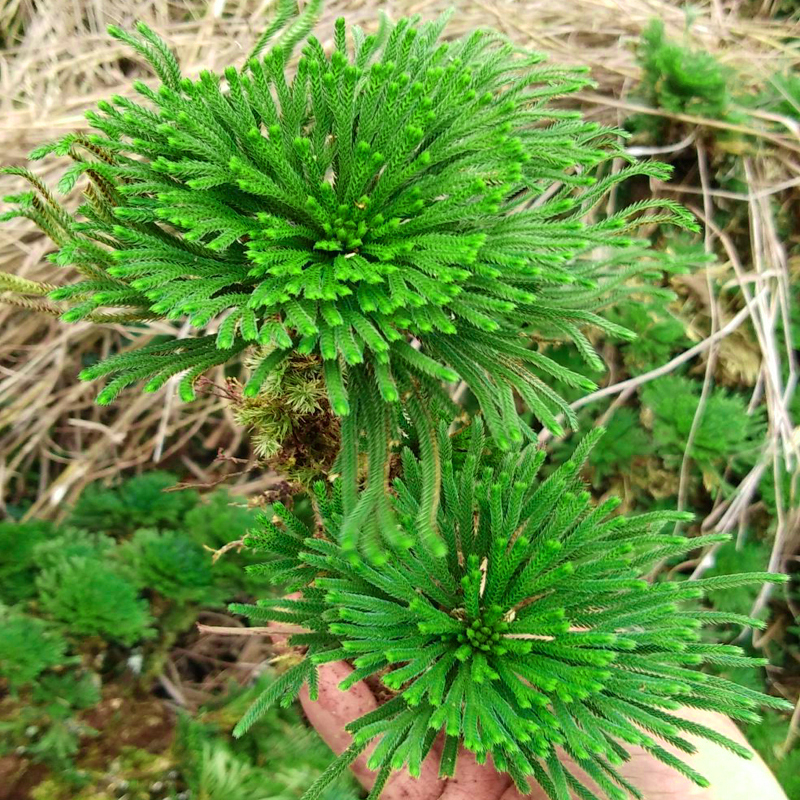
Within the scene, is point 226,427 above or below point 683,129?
below

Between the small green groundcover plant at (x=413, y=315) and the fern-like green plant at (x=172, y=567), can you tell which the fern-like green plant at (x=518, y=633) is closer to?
the small green groundcover plant at (x=413, y=315)

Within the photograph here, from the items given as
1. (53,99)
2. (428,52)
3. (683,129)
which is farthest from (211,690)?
Answer: (683,129)

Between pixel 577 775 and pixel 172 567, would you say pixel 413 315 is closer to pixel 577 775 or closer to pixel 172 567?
pixel 577 775

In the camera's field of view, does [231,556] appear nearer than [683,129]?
Yes

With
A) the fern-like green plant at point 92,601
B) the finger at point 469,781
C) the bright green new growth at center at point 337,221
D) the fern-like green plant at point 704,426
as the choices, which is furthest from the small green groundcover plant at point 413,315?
the fern-like green plant at point 704,426

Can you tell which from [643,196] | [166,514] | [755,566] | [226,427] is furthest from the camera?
[226,427]

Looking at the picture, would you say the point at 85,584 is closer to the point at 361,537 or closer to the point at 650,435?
the point at 361,537
